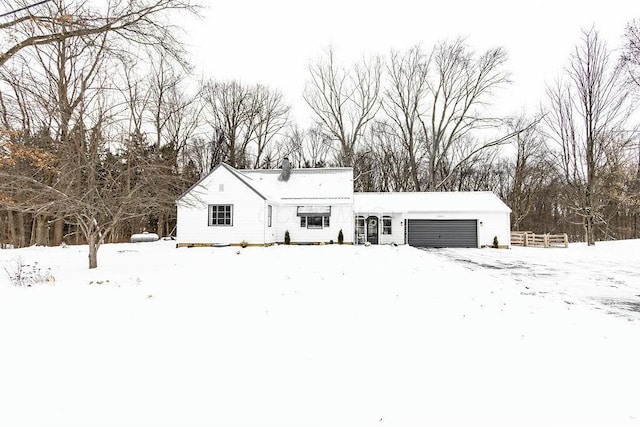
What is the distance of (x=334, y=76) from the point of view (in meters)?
31.0

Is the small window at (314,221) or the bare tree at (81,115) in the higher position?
the bare tree at (81,115)

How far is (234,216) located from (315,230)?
490cm

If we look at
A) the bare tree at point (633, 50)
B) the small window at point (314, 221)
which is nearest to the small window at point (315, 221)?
the small window at point (314, 221)

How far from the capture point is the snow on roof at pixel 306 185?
2134 centimetres

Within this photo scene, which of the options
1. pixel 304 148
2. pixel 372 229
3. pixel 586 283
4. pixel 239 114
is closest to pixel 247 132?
pixel 239 114

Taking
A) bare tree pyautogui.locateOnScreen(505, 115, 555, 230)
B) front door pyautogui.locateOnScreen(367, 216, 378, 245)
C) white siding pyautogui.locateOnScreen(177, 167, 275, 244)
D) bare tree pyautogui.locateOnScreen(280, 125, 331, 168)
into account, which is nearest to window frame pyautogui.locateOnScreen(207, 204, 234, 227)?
white siding pyautogui.locateOnScreen(177, 167, 275, 244)

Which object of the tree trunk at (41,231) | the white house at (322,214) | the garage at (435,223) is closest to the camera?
the white house at (322,214)

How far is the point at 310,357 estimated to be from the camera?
3.57 meters

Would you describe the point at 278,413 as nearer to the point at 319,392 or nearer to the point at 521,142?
the point at 319,392

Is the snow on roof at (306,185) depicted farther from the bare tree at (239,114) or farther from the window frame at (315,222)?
the bare tree at (239,114)

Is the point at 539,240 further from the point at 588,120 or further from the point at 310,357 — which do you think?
the point at 310,357

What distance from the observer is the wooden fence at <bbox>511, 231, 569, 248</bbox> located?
74.2ft

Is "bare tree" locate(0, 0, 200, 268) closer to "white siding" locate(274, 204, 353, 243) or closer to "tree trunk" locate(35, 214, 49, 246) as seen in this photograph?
"white siding" locate(274, 204, 353, 243)

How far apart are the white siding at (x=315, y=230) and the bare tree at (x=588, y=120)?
14853 mm
